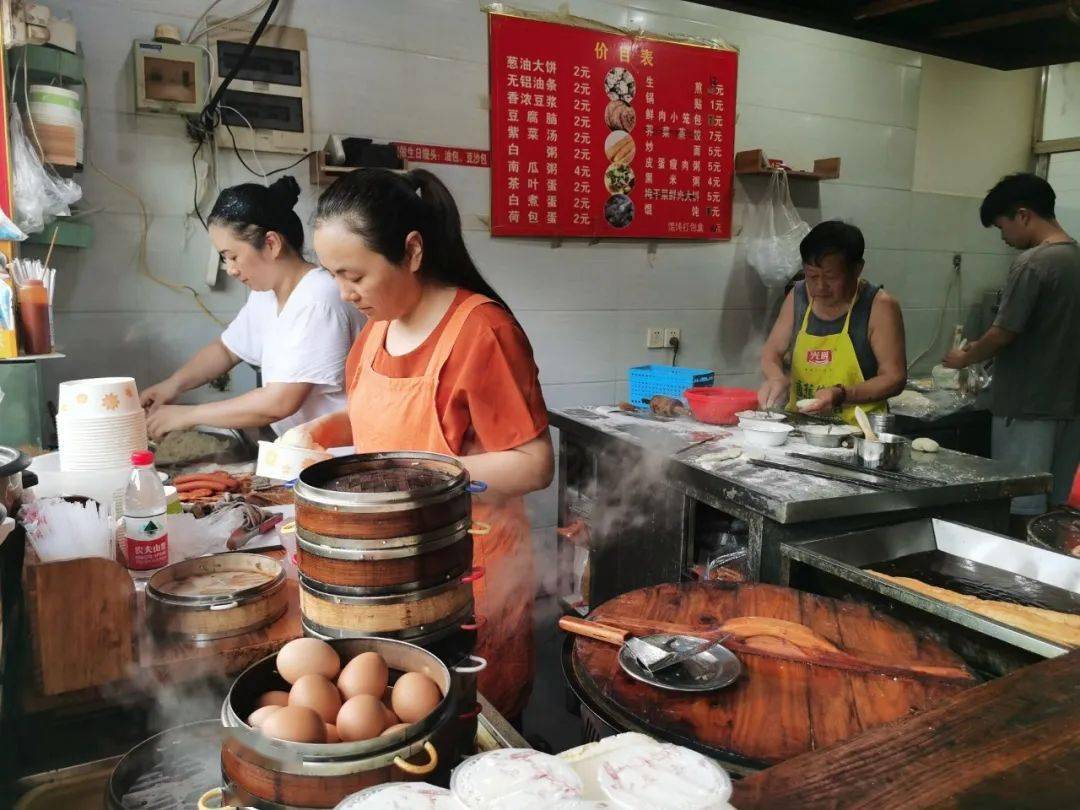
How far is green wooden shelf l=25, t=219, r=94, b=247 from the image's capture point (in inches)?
135

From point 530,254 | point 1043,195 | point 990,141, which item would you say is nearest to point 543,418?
point 530,254

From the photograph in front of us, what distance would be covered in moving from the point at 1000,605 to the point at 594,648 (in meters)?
1.19

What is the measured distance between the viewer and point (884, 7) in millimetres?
1371

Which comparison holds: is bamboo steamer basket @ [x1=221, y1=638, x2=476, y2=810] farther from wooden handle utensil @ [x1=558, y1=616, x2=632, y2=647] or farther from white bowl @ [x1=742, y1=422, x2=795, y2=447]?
white bowl @ [x1=742, y1=422, x2=795, y2=447]

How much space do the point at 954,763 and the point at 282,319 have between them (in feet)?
9.41

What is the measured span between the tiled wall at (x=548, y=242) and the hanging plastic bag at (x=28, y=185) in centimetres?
63

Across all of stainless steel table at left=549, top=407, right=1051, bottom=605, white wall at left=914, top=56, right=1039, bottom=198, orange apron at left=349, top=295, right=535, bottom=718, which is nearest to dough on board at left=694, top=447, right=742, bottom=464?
stainless steel table at left=549, top=407, right=1051, bottom=605

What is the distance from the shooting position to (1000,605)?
2.04 metres

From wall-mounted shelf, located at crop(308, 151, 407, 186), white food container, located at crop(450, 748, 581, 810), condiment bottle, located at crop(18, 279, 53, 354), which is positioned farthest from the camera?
wall-mounted shelf, located at crop(308, 151, 407, 186)

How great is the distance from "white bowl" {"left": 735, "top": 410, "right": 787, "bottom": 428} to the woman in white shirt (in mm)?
1753

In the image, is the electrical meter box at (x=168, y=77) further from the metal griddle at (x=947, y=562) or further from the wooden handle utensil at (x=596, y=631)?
the metal griddle at (x=947, y=562)

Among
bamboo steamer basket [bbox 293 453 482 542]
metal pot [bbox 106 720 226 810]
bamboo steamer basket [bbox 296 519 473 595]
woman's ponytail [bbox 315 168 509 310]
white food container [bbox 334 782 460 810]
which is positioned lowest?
metal pot [bbox 106 720 226 810]

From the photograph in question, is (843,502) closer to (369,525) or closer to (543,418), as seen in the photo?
(543,418)

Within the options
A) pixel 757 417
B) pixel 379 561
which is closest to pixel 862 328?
pixel 757 417
